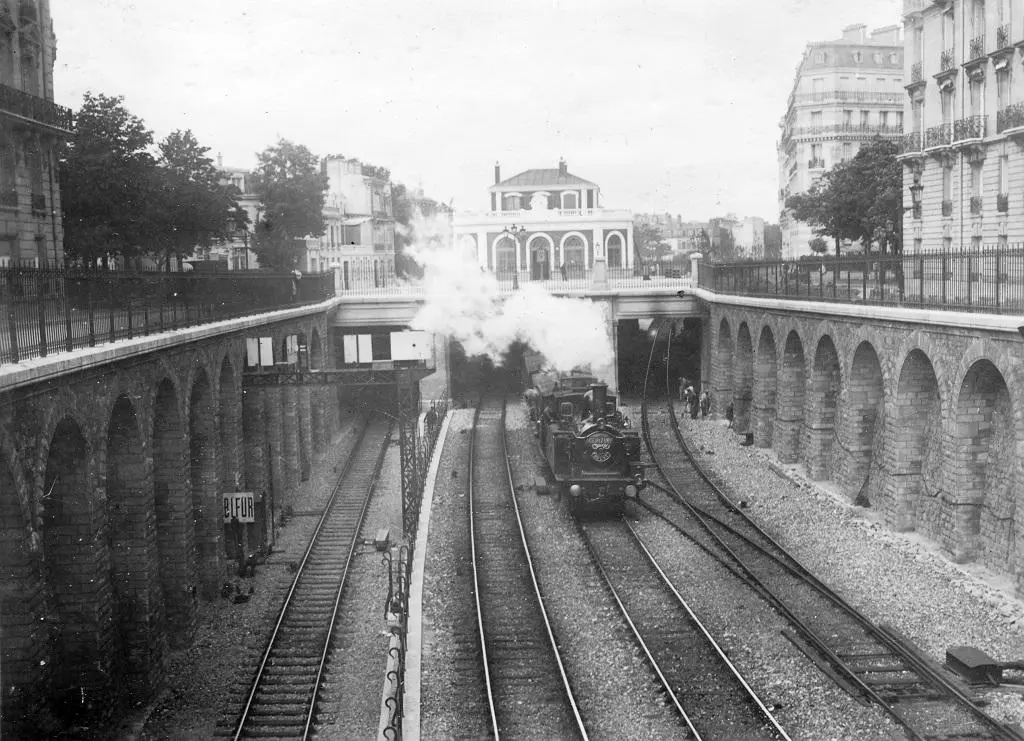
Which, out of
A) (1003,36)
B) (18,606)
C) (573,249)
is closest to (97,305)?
(18,606)

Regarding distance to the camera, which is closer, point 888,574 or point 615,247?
point 888,574

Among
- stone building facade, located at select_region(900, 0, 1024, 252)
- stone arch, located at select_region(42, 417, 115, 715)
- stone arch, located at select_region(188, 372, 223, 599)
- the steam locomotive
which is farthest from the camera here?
stone building facade, located at select_region(900, 0, 1024, 252)

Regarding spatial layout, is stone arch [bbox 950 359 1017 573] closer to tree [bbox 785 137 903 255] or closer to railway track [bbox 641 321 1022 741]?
railway track [bbox 641 321 1022 741]

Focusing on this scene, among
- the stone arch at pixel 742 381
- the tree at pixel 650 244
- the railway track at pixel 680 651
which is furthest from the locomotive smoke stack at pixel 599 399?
the tree at pixel 650 244

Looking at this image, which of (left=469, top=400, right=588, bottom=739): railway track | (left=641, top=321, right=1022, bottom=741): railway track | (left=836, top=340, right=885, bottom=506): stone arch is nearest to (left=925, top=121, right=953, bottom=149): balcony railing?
(left=836, top=340, right=885, bottom=506): stone arch

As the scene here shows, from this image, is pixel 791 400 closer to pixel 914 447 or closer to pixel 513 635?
pixel 914 447
